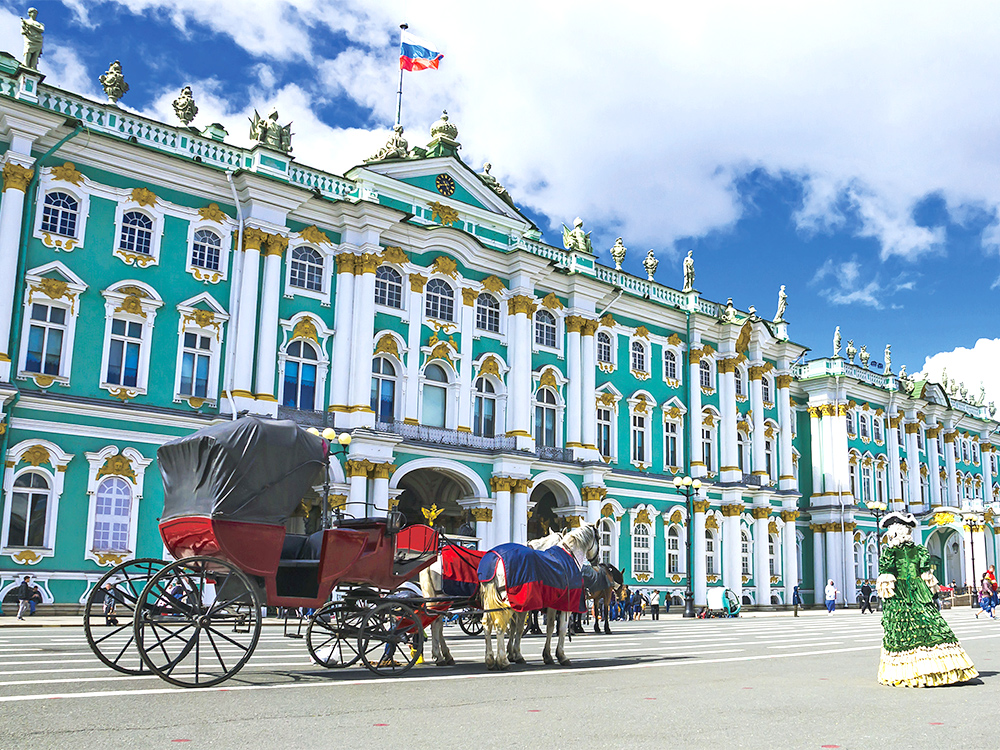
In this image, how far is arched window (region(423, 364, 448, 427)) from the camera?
35156mm

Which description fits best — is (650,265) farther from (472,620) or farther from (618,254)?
(472,620)

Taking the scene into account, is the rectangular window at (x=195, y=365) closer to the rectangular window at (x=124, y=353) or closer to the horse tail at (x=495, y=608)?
the rectangular window at (x=124, y=353)

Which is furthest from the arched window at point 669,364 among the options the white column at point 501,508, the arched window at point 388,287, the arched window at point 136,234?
the arched window at point 136,234

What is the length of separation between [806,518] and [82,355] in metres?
42.3

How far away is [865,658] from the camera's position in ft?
56.9

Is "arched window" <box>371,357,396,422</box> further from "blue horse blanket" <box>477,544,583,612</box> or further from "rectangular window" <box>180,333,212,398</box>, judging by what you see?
"blue horse blanket" <box>477,544,583,612</box>

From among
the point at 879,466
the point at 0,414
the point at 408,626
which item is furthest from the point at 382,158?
the point at 879,466

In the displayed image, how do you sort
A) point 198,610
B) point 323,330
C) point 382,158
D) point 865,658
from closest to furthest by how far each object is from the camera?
point 198,610
point 865,658
point 323,330
point 382,158

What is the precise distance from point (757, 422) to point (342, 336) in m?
24.6

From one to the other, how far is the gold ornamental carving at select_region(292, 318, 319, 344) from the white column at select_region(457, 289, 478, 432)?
19.9 feet

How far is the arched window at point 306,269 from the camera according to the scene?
3219cm

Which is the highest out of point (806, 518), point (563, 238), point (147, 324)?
point (563, 238)

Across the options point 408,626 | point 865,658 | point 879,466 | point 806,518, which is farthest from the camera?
point 879,466

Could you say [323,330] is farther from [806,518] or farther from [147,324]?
[806,518]
